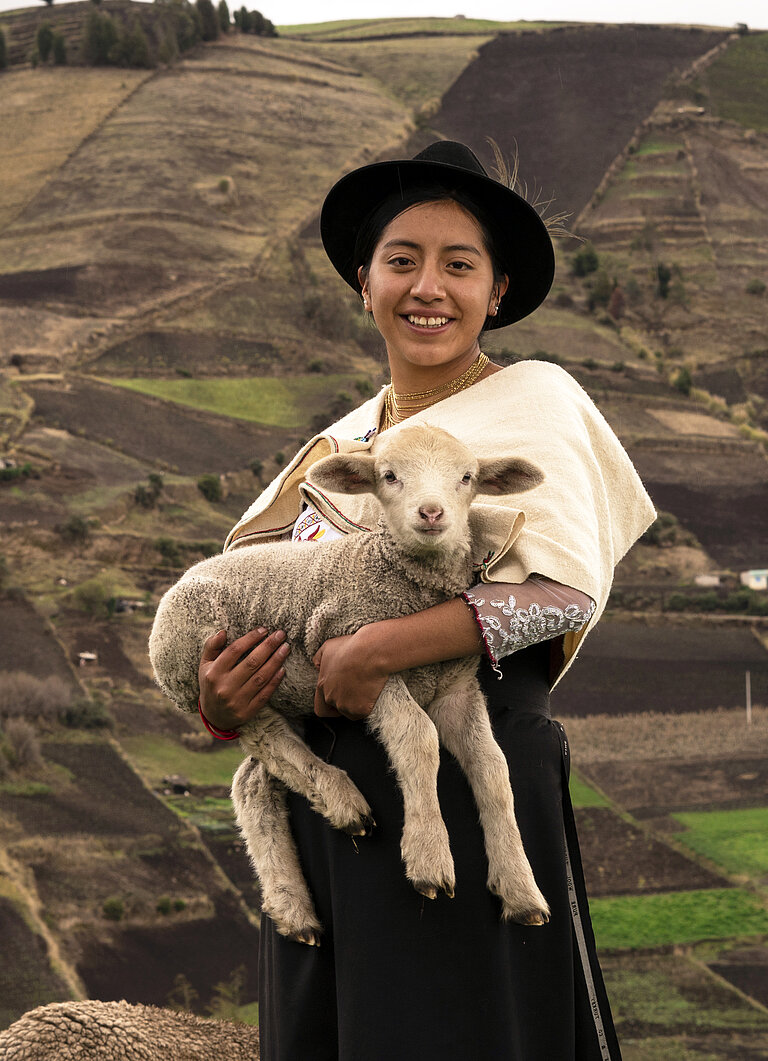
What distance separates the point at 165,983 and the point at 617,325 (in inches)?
1232

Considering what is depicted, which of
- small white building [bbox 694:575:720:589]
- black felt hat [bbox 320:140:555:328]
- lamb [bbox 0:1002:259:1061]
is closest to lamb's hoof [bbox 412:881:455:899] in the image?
black felt hat [bbox 320:140:555:328]

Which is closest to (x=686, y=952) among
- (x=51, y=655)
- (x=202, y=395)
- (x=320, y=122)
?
(x=51, y=655)

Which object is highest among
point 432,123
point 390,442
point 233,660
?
point 390,442

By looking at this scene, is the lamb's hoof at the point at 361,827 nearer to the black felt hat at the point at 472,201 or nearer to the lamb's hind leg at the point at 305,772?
the lamb's hind leg at the point at 305,772

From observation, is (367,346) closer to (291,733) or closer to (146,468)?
(146,468)

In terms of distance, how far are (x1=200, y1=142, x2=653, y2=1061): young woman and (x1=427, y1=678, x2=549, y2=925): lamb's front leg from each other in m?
0.06

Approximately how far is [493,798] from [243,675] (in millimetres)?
654

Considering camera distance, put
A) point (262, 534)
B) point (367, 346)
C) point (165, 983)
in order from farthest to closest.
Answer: point (367, 346) → point (165, 983) → point (262, 534)

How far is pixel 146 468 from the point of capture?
29719 mm

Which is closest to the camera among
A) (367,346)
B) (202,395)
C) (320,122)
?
(202,395)

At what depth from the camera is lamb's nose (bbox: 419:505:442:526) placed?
91.8 inches

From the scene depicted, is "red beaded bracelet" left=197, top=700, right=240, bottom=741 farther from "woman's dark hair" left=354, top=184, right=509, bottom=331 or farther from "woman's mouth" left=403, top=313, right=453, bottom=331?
"woman's dark hair" left=354, top=184, right=509, bottom=331

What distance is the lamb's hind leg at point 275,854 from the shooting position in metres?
2.65

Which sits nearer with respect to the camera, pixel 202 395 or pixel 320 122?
pixel 202 395
